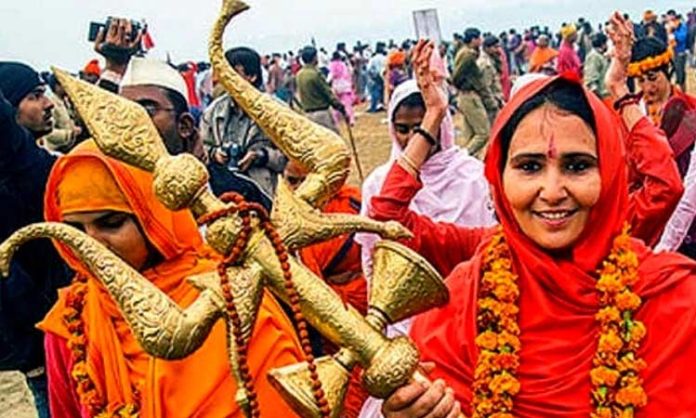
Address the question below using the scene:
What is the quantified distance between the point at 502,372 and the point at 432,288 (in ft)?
1.84

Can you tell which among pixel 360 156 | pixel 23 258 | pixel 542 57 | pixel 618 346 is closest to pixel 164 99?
pixel 23 258

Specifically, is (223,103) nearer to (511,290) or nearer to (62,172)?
(62,172)

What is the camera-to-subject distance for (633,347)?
221 cm

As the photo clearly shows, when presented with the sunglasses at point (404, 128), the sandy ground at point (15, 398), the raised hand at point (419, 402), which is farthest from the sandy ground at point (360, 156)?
the raised hand at point (419, 402)

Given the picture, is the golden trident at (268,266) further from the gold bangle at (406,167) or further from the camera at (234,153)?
the camera at (234,153)

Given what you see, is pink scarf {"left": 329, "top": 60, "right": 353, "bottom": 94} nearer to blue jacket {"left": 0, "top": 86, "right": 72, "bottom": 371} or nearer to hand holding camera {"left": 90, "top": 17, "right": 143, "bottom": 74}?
hand holding camera {"left": 90, "top": 17, "right": 143, "bottom": 74}

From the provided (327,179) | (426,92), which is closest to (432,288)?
(327,179)

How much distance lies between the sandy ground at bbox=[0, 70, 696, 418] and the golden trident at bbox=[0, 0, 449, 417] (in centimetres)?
200

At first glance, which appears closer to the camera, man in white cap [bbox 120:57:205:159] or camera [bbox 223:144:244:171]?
man in white cap [bbox 120:57:205:159]

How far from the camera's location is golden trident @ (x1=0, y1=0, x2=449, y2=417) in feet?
5.50

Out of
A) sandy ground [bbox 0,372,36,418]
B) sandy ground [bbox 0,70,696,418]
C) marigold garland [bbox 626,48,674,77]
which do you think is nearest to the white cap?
sandy ground [bbox 0,70,696,418]

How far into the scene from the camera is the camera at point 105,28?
197 inches

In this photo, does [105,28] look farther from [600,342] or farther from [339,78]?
[339,78]

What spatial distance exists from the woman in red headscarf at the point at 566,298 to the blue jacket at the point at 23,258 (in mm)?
1716
